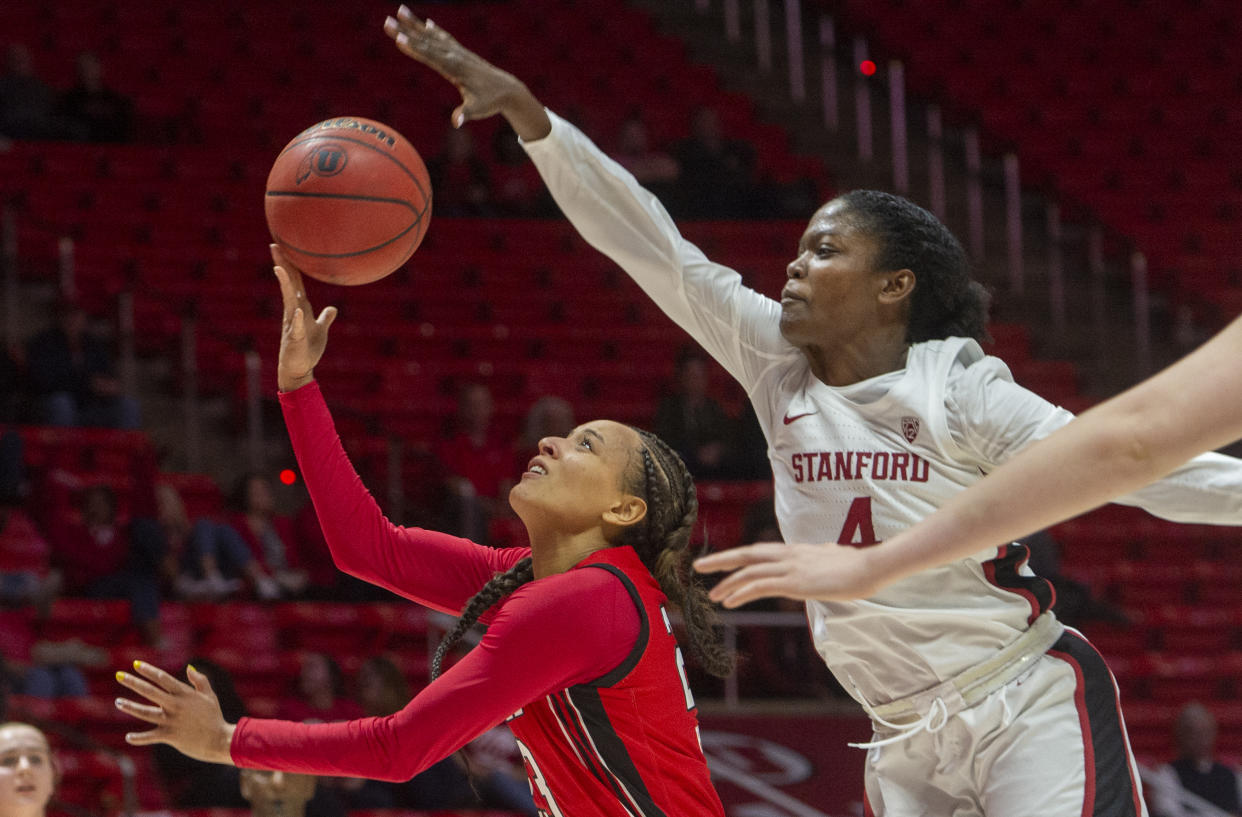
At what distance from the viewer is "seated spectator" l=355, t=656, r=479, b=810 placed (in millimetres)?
6652

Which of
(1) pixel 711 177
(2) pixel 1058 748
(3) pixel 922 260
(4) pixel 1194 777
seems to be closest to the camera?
(2) pixel 1058 748

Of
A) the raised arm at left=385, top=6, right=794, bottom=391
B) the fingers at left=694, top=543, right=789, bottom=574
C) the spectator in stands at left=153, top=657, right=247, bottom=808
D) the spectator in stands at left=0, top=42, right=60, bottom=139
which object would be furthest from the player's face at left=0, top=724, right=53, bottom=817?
the spectator in stands at left=0, top=42, right=60, bottom=139

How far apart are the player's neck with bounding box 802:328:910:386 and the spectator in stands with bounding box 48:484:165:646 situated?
5.25 meters

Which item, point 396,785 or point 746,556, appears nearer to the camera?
point 746,556

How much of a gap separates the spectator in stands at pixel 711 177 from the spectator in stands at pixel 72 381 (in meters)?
4.67

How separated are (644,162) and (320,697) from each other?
18.5 ft

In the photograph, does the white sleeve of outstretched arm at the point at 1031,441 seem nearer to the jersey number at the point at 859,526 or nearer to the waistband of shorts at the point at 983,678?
the jersey number at the point at 859,526

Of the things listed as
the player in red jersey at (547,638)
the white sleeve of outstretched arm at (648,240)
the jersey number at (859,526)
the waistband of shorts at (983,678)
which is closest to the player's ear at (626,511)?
the player in red jersey at (547,638)

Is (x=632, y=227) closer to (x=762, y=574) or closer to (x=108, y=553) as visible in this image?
(x=762, y=574)

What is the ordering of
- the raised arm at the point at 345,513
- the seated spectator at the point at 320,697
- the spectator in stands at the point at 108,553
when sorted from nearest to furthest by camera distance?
the raised arm at the point at 345,513 < the seated spectator at the point at 320,697 < the spectator in stands at the point at 108,553

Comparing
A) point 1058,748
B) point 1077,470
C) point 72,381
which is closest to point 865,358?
point 1058,748

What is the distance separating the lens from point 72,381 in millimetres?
8508

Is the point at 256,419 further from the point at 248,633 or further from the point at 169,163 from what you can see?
the point at 169,163

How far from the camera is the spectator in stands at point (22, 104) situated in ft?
34.8
